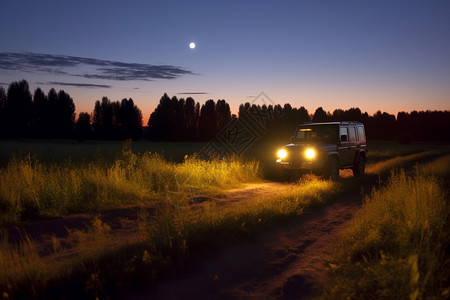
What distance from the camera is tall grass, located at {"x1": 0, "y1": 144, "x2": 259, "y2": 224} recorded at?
27.8ft

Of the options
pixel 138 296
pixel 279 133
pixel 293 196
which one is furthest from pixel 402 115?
pixel 138 296

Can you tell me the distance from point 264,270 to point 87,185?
6.88m

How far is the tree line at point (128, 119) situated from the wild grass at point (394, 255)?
1709 inches

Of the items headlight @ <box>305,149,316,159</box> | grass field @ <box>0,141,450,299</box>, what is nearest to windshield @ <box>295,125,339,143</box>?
headlight @ <box>305,149,316,159</box>

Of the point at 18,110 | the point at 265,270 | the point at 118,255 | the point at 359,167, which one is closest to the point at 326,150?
the point at 359,167

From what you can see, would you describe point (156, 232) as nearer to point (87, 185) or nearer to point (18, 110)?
point (87, 185)

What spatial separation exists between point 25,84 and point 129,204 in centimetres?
5828

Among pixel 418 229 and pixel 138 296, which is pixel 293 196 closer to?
pixel 418 229

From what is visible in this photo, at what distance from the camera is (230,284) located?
16.3 ft

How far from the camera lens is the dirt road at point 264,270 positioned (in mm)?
4672

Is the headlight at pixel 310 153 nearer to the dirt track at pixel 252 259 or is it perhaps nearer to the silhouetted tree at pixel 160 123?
the dirt track at pixel 252 259

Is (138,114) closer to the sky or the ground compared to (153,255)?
closer to the sky

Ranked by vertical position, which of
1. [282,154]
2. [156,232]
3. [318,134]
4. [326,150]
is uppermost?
[318,134]

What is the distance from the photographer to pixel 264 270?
5469 millimetres
